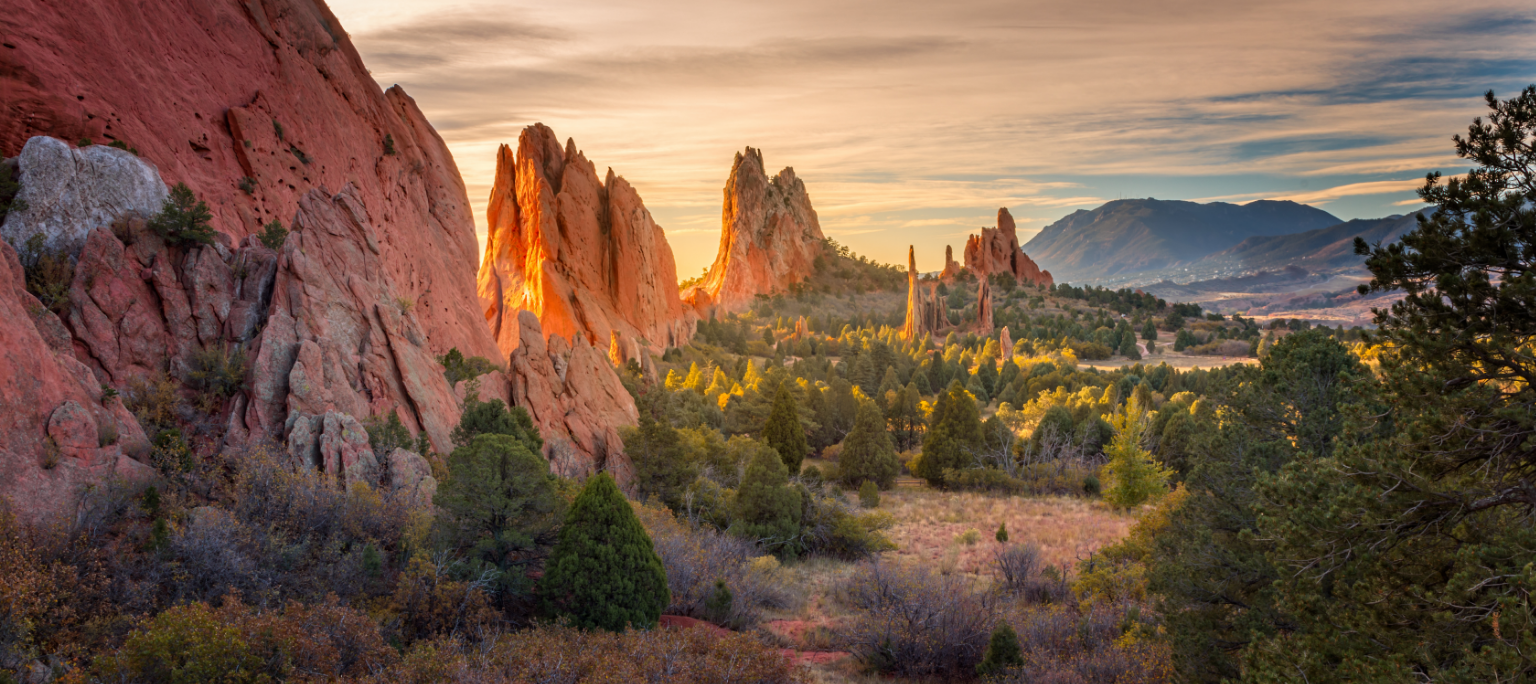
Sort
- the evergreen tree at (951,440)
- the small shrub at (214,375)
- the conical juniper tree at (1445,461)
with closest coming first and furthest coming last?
the conical juniper tree at (1445,461) < the small shrub at (214,375) < the evergreen tree at (951,440)

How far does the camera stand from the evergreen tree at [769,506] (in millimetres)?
24641

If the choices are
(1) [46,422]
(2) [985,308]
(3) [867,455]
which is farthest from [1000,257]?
(1) [46,422]

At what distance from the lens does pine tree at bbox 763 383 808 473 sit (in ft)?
118

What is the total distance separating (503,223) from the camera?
70.1m

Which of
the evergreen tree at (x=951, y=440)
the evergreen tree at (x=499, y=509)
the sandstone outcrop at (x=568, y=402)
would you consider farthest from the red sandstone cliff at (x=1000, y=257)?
the evergreen tree at (x=499, y=509)

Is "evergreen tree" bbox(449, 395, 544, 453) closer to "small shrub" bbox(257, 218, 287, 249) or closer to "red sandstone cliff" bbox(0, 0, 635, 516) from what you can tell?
"red sandstone cliff" bbox(0, 0, 635, 516)

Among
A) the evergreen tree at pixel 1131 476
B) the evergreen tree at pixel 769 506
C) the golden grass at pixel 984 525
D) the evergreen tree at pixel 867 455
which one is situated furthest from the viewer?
the evergreen tree at pixel 867 455

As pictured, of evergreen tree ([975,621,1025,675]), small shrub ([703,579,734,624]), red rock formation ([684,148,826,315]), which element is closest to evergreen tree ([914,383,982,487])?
small shrub ([703,579,734,624])

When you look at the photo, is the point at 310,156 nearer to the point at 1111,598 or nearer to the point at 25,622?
the point at 25,622

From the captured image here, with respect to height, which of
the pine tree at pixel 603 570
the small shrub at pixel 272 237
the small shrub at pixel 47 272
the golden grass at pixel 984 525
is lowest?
the golden grass at pixel 984 525

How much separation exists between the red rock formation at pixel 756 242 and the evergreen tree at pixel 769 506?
10578cm

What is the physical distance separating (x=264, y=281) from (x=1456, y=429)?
22.5m

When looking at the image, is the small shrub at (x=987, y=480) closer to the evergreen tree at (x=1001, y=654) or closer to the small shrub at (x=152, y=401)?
the evergreen tree at (x=1001, y=654)

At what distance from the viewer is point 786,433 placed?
119 ft
